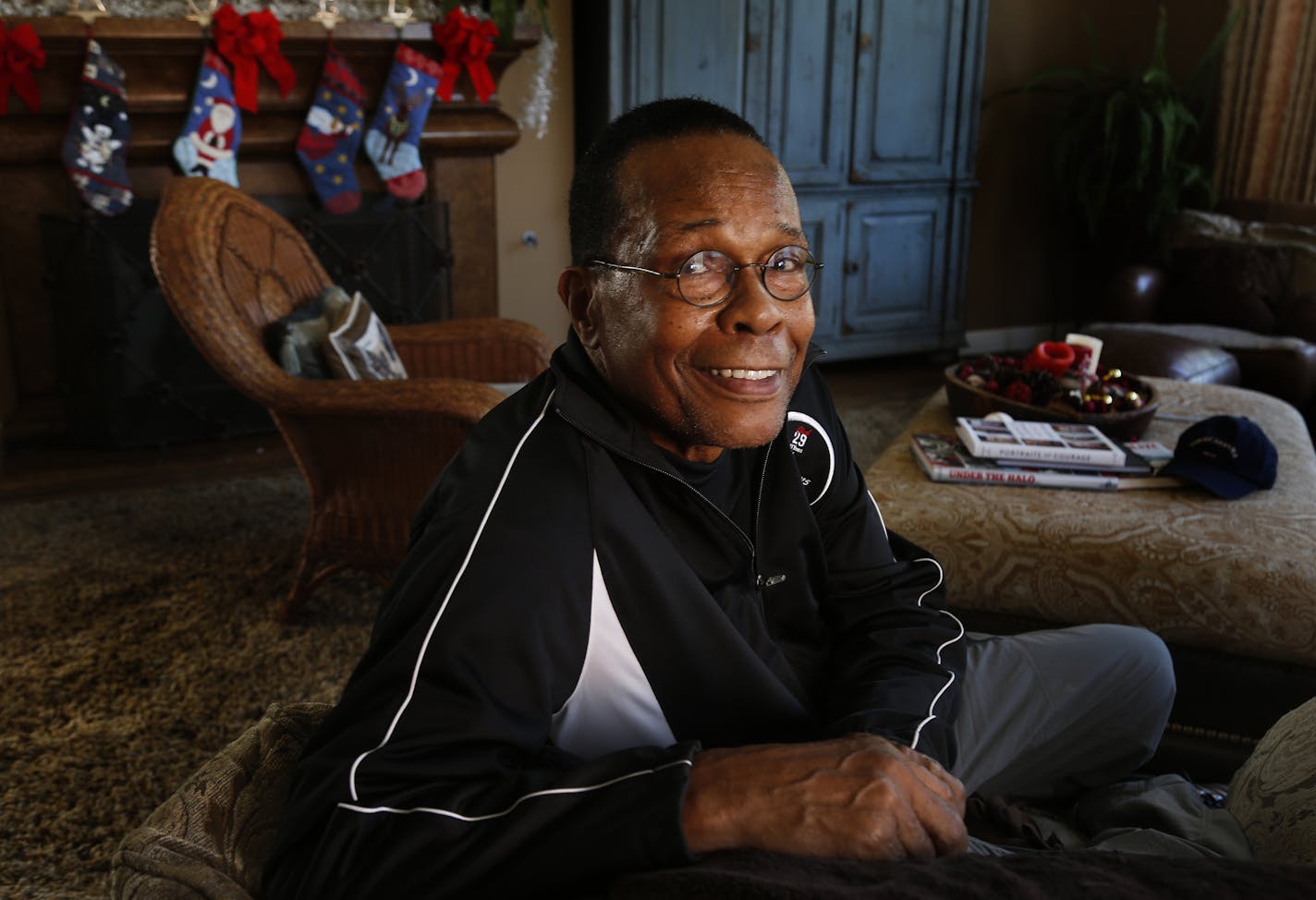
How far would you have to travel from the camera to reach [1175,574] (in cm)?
177

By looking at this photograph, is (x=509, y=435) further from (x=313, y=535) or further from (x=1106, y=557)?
(x=313, y=535)

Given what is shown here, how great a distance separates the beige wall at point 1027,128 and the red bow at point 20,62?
4110 millimetres

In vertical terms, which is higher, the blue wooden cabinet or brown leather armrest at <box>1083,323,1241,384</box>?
the blue wooden cabinet

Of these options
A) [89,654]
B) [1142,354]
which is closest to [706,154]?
[89,654]

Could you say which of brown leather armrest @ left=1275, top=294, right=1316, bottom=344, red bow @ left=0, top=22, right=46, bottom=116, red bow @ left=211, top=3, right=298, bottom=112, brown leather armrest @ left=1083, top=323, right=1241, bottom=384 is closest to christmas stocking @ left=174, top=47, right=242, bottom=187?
red bow @ left=211, top=3, right=298, bottom=112

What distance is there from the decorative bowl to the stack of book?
85 millimetres

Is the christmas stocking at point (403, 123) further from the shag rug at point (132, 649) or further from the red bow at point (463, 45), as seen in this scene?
the shag rug at point (132, 649)

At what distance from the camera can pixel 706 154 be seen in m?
1.04

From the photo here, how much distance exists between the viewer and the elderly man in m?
0.80

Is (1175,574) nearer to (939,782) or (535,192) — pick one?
(939,782)

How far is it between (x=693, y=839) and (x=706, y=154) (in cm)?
61

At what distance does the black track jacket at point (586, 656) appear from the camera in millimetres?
790

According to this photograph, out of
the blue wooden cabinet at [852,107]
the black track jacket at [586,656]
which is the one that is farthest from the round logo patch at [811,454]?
the blue wooden cabinet at [852,107]

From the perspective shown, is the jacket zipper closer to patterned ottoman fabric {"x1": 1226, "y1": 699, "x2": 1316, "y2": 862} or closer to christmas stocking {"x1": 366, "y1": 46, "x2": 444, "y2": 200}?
patterned ottoman fabric {"x1": 1226, "y1": 699, "x2": 1316, "y2": 862}
